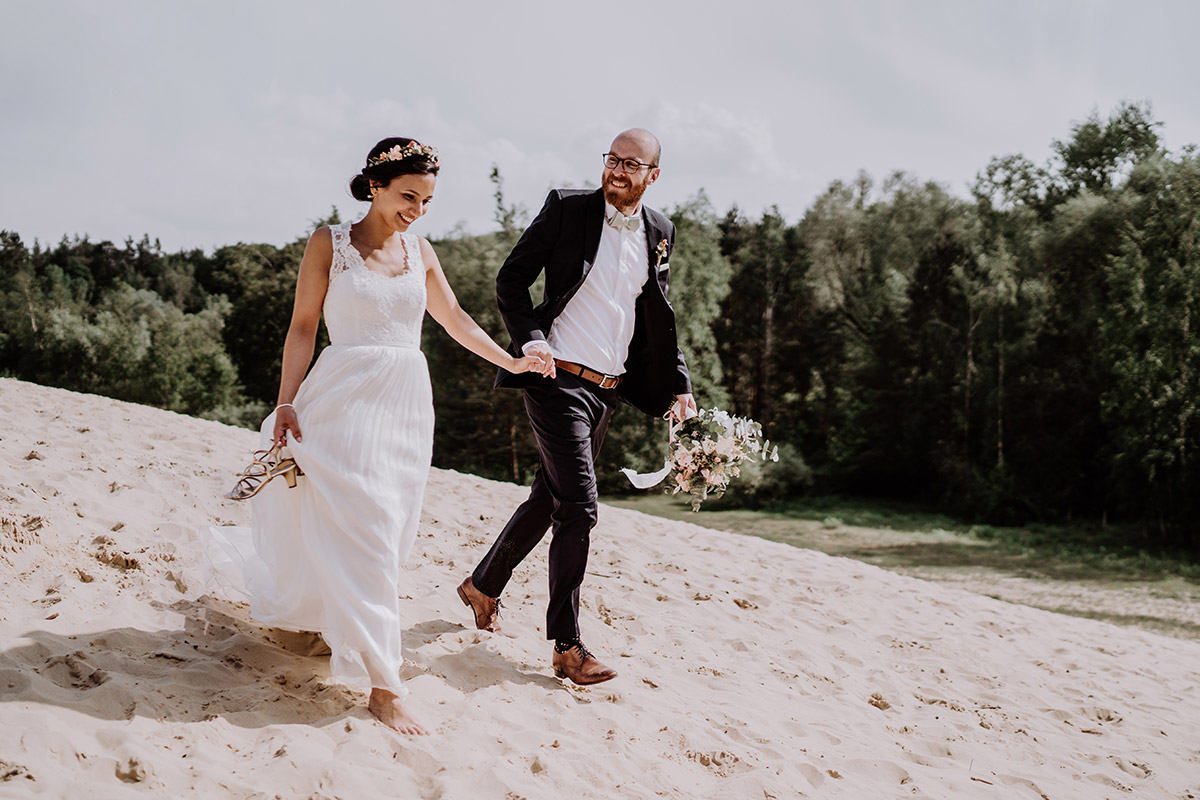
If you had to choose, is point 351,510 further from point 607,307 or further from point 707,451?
point 707,451

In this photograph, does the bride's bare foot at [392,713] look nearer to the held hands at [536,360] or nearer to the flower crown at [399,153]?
the held hands at [536,360]


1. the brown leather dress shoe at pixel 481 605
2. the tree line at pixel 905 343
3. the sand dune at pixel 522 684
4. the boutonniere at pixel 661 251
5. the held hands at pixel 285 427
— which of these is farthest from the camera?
the tree line at pixel 905 343

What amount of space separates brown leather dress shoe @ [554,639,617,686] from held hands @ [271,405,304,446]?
156cm

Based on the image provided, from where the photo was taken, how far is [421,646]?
426cm

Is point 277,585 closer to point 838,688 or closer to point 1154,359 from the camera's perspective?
point 838,688

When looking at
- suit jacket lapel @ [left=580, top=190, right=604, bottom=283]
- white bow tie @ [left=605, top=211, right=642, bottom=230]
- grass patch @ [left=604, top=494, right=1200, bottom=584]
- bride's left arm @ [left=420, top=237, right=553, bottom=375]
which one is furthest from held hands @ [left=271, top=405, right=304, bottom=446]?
grass patch @ [left=604, top=494, right=1200, bottom=584]

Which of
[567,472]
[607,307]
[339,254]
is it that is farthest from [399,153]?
[567,472]

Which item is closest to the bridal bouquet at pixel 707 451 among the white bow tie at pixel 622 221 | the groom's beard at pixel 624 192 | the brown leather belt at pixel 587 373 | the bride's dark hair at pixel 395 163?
the brown leather belt at pixel 587 373

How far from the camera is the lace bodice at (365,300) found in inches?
134

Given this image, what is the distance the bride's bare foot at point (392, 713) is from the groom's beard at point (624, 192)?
2.31 metres

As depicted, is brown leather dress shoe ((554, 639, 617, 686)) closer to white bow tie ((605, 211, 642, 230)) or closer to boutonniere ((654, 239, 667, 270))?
boutonniere ((654, 239, 667, 270))

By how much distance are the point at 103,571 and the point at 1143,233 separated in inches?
894

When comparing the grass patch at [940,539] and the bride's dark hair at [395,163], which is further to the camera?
the grass patch at [940,539]

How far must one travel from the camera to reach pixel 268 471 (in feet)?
10.9
